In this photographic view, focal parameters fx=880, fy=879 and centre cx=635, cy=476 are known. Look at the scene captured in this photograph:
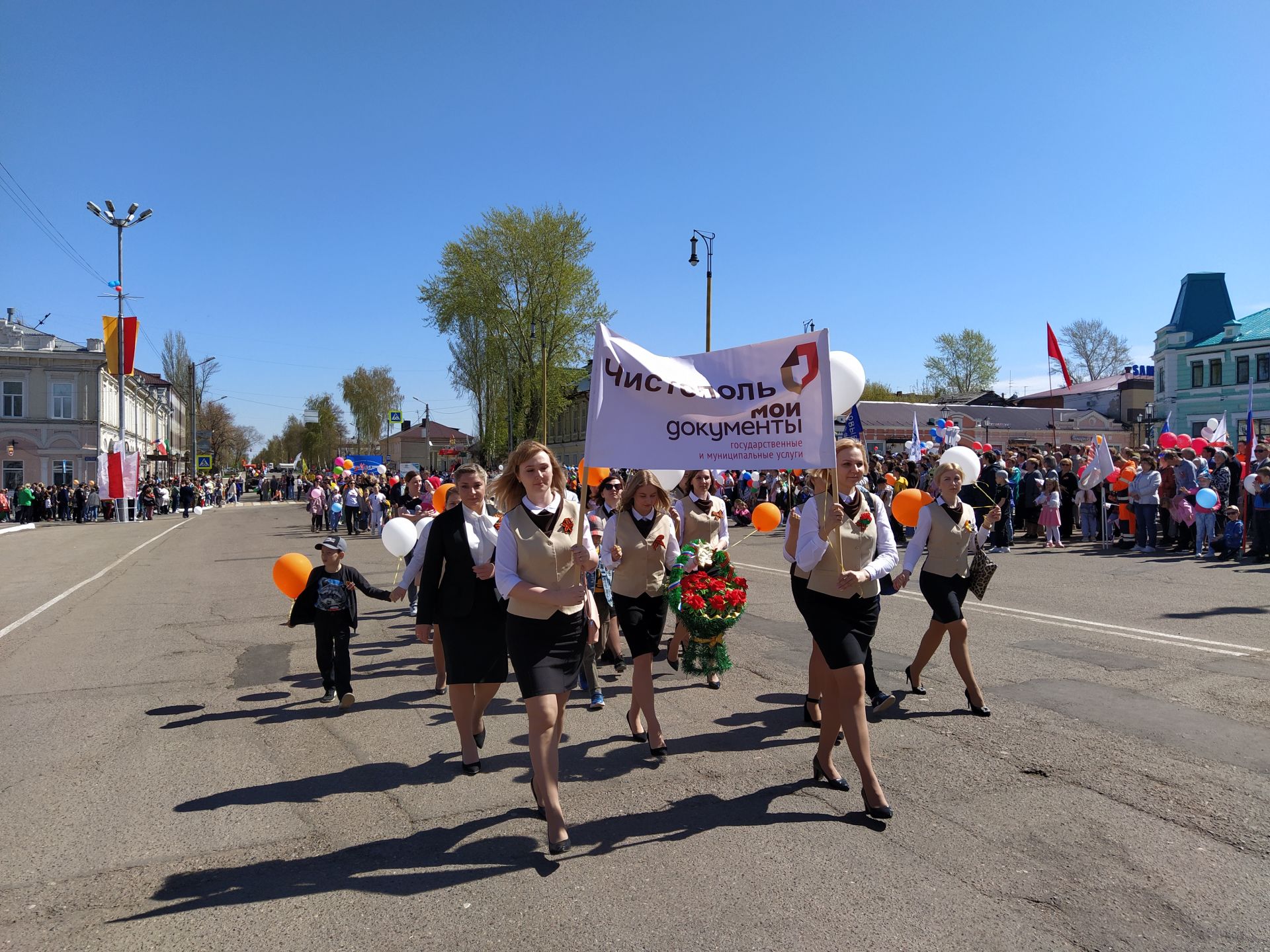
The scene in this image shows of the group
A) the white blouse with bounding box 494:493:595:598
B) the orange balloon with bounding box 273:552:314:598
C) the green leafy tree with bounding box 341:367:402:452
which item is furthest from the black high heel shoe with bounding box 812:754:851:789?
the green leafy tree with bounding box 341:367:402:452

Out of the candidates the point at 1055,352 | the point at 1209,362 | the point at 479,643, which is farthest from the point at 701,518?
the point at 1209,362

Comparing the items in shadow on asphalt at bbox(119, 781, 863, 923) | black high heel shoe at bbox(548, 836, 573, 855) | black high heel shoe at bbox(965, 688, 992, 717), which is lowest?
shadow on asphalt at bbox(119, 781, 863, 923)

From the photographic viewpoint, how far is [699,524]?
7562 mm

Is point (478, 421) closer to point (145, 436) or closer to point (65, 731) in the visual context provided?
point (145, 436)

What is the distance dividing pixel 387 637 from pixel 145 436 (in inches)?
3217

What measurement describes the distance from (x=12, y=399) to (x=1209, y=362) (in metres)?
76.9

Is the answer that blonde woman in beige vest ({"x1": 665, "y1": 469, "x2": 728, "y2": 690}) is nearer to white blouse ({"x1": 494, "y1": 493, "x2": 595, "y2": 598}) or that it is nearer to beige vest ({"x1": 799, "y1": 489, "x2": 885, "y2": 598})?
beige vest ({"x1": 799, "y1": 489, "x2": 885, "y2": 598})

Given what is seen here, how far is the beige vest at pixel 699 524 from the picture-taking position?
753cm

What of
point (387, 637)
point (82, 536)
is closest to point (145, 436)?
point (82, 536)

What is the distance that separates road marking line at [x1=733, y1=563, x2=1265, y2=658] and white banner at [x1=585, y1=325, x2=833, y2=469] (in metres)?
6.04

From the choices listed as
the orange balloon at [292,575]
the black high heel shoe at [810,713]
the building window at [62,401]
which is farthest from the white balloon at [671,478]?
the building window at [62,401]

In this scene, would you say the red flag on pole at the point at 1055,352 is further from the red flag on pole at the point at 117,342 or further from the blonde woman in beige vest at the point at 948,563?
the red flag on pole at the point at 117,342

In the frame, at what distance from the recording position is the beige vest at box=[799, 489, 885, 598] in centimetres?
485

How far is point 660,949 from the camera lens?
334 cm
